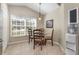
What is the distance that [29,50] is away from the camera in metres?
2.26

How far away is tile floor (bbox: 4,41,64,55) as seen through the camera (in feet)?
7.33

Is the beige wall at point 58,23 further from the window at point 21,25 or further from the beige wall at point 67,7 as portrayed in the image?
the window at point 21,25

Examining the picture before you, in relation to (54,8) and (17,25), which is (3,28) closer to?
(17,25)

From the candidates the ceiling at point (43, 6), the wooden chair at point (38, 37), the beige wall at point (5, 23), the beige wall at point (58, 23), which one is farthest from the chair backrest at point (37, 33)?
the beige wall at point (5, 23)

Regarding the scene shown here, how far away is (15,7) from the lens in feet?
7.44

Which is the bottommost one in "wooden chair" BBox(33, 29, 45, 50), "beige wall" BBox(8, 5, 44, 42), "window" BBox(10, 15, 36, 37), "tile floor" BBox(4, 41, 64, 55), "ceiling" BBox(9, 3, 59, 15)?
"tile floor" BBox(4, 41, 64, 55)

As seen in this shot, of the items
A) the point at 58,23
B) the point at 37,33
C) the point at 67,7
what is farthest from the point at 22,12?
the point at 67,7

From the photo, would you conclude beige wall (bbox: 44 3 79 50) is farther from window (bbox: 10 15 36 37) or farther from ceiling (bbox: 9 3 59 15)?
window (bbox: 10 15 36 37)

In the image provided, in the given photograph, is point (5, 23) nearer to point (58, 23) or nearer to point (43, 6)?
point (43, 6)

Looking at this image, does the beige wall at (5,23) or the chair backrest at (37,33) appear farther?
the chair backrest at (37,33)

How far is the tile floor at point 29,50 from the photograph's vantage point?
2.23 metres

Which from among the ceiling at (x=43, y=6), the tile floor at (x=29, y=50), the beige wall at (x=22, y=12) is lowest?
the tile floor at (x=29, y=50)

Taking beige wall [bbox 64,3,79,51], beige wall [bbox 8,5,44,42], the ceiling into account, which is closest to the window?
beige wall [bbox 8,5,44,42]

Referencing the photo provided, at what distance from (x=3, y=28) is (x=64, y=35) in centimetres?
115
